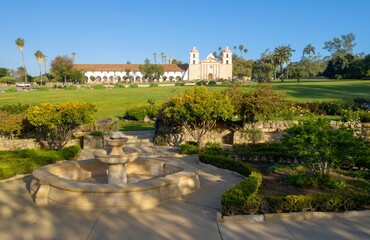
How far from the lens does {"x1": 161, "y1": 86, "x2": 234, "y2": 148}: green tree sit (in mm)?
14195

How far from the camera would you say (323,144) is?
344 inches

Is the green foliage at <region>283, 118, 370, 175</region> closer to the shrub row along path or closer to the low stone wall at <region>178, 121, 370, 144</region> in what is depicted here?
the shrub row along path

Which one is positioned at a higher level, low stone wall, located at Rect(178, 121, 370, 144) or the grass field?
the grass field

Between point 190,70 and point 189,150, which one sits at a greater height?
point 190,70

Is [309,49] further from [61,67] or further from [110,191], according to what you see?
[110,191]

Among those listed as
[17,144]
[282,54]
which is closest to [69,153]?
[17,144]

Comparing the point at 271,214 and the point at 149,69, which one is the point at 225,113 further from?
the point at 149,69

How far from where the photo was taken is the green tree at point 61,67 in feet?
285

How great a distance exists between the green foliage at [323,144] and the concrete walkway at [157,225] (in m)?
2.38

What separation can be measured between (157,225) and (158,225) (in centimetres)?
2

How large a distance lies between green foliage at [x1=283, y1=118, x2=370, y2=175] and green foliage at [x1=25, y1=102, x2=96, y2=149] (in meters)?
8.93

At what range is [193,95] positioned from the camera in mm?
14609

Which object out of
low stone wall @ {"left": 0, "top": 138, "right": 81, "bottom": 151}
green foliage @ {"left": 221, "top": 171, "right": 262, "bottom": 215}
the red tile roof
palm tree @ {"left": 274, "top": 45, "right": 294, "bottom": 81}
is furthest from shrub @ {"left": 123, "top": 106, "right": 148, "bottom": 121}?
the red tile roof

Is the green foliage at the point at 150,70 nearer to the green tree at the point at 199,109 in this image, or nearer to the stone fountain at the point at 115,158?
the green tree at the point at 199,109
